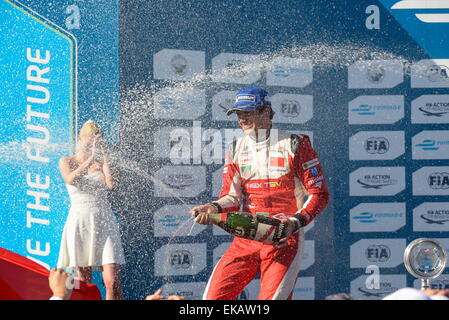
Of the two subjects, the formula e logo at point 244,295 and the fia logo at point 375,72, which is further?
the fia logo at point 375,72

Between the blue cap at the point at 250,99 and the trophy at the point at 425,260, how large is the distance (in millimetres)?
1404

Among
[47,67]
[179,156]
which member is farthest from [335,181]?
[47,67]

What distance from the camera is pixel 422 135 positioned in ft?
14.3

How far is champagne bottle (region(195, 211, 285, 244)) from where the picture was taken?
3.78 meters

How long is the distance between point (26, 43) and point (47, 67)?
0.66 feet

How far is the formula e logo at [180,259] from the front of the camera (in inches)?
163

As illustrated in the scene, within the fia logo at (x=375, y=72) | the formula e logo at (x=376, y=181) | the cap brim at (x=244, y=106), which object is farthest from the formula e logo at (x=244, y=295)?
the fia logo at (x=375, y=72)

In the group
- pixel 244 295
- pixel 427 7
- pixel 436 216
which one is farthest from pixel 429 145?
pixel 244 295

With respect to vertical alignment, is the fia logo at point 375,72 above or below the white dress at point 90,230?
above

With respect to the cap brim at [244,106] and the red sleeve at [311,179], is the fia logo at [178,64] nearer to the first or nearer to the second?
the cap brim at [244,106]

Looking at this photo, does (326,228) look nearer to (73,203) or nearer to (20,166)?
A: (73,203)

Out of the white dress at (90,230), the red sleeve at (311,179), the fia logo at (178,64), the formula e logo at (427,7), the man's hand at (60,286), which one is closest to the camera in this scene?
the man's hand at (60,286)

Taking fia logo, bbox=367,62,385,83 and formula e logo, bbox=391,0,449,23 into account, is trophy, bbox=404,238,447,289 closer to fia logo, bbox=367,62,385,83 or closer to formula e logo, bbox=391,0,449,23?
fia logo, bbox=367,62,385,83

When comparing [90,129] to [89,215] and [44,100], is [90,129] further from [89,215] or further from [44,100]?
[89,215]
